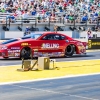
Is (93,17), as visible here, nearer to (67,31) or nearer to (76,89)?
(67,31)

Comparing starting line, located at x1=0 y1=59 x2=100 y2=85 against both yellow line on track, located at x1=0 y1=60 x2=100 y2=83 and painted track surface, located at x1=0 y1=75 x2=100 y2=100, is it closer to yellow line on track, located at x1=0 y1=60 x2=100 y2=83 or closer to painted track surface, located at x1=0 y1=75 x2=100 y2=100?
yellow line on track, located at x1=0 y1=60 x2=100 y2=83

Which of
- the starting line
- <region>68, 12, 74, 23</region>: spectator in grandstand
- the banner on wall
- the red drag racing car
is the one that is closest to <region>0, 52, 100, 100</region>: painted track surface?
the starting line

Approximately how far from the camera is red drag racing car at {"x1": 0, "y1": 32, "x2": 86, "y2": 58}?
20656mm

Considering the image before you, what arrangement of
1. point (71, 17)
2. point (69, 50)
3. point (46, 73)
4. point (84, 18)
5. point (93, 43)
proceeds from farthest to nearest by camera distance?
1. point (84, 18)
2. point (71, 17)
3. point (93, 43)
4. point (69, 50)
5. point (46, 73)

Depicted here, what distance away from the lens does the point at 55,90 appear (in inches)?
472

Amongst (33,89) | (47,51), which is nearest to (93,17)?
(47,51)

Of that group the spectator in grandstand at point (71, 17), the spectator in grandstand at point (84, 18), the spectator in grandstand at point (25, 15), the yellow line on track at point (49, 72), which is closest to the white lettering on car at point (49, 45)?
the yellow line on track at point (49, 72)

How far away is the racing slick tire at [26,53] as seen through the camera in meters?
21.1

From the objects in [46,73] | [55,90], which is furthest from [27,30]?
[55,90]

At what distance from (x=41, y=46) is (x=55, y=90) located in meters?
9.75

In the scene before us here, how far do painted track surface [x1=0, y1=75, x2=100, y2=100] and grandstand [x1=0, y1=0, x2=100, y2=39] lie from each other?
67.7 feet

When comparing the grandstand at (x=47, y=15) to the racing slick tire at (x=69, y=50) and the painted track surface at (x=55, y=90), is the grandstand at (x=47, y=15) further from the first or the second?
the painted track surface at (x=55, y=90)

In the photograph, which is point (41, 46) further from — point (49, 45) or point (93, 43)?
point (93, 43)

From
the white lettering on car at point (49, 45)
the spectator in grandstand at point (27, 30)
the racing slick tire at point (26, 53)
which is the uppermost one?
the spectator in grandstand at point (27, 30)
